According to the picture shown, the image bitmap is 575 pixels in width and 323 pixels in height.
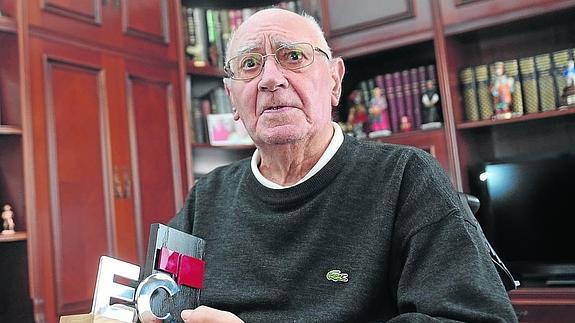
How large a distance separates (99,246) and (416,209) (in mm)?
1370

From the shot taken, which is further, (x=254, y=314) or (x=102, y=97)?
(x=102, y=97)

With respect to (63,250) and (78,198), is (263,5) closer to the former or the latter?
(78,198)

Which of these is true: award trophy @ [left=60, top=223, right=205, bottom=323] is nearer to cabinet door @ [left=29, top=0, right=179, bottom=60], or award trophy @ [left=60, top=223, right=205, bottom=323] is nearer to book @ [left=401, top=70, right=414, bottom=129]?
cabinet door @ [left=29, top=0, right=179, bottom=60]

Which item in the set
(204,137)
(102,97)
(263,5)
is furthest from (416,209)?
(263,5)

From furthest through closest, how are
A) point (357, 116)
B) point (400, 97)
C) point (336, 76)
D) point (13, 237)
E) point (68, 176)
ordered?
point (357, 116), point (400, 97), point (68, 176), point (13, 237), point (336, 76)

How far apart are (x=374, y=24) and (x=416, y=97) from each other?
0.34 m

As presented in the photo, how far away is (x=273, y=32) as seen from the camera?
1035 mm

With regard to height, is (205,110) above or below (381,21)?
below

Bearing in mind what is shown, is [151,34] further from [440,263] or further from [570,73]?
[440,263]

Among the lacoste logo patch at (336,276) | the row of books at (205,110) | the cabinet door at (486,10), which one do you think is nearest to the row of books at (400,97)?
the cabinet door at (486,10)

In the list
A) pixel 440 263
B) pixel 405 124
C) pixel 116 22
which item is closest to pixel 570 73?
pixel 405 124

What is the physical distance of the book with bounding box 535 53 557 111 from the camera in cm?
202

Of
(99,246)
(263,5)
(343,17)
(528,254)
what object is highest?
(263,5)

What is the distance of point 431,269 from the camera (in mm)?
789
